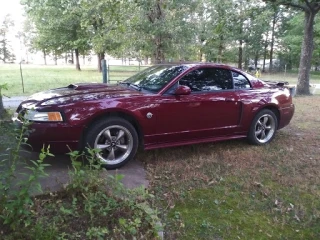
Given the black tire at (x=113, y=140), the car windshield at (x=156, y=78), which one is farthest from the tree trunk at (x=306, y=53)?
the black tire at (x=113, y=140)

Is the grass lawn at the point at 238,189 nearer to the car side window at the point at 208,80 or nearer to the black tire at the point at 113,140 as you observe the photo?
the black tire at the point at 113,140

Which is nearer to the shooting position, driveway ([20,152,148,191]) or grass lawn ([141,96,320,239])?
grass lawn ([141,96,320,239])

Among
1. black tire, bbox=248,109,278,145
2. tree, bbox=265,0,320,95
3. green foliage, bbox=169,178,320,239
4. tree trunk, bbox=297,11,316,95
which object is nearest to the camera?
green foliage, bbox=169,178,320,239

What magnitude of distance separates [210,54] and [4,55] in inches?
2290

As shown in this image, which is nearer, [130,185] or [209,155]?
[130,185]

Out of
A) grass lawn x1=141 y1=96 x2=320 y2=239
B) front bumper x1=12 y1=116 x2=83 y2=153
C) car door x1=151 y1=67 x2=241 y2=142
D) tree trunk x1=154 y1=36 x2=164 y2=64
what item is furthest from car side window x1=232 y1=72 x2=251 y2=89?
tree trunk x1=154 y1=36 x2=164 y2=64

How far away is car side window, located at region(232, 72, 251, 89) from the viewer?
4.82 m

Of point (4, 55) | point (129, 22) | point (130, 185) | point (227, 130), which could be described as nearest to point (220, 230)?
point (130, 185)

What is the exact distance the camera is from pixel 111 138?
3787mm

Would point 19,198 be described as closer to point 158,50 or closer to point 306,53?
point 158,50

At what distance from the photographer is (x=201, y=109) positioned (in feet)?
14.2

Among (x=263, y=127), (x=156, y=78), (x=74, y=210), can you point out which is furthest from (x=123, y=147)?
(x=263, y=127)

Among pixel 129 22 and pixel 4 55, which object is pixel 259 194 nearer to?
pixel 129 22

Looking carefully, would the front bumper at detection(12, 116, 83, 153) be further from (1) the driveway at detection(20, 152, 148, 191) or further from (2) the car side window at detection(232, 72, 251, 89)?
(2) the car side window at detection(232, 72, 251, 89)
